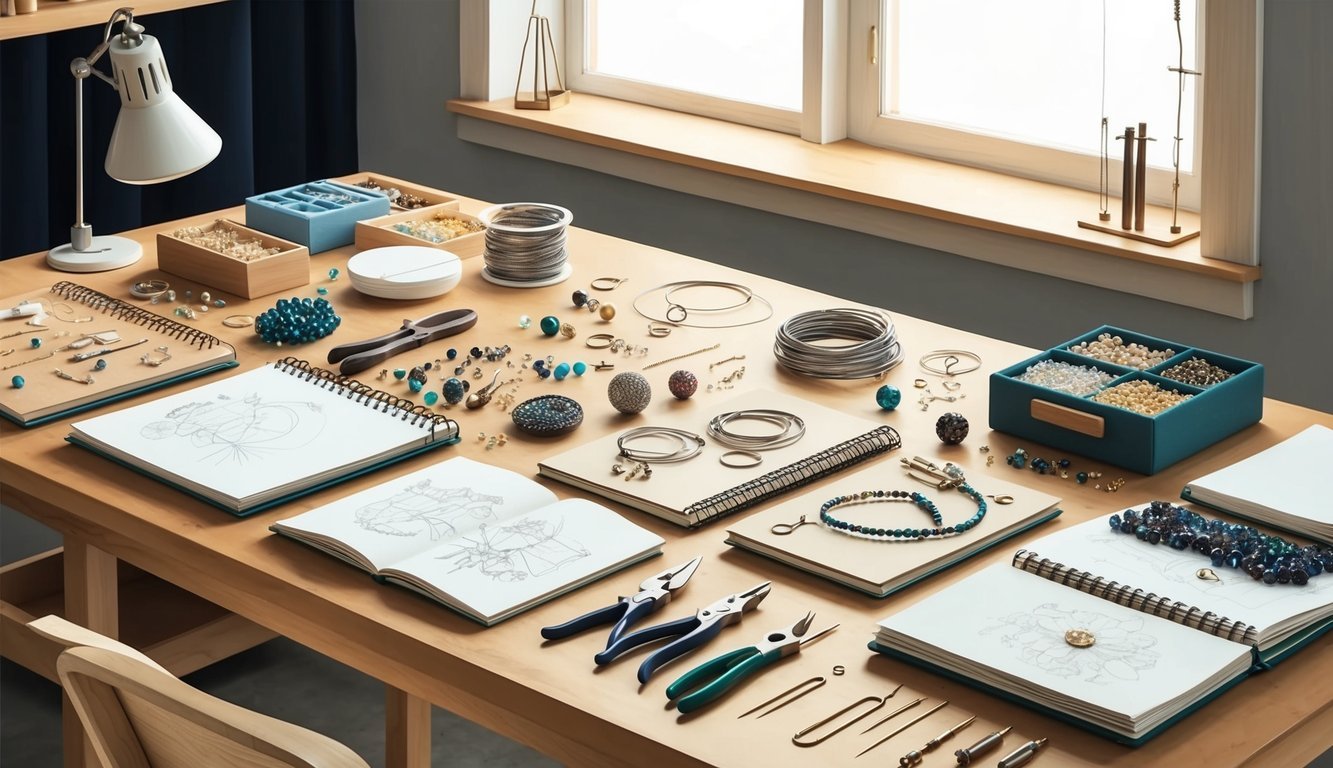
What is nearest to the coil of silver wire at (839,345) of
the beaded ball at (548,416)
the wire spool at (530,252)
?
the beaded ball at (548,416)

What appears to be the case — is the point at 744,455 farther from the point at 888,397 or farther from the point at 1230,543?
the point at 1230,543

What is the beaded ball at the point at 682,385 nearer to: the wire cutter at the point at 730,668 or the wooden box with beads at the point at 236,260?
the wire cutter at the point at 730,668

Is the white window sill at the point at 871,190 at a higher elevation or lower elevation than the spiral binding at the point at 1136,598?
higher

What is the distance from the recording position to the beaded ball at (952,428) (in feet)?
6.67

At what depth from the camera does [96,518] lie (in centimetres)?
193

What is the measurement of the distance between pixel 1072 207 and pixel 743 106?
0.95m

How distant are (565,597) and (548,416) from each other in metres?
0.43

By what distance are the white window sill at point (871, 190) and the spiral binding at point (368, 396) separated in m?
1.48

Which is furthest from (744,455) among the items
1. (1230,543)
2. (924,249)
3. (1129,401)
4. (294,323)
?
(924,249)

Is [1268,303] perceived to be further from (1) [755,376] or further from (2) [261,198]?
(2) [261,198]

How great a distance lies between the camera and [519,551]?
5.75ft

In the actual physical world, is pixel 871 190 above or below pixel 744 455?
above

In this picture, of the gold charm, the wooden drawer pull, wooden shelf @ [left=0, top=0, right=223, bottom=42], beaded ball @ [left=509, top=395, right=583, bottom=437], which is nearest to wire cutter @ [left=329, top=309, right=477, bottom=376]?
beaded ball @ [left=509, top=395, right=583, bottom=437]

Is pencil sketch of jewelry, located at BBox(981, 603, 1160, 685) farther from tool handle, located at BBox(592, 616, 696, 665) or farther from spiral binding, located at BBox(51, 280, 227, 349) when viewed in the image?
spiral binding, located at BBox(51, 280, 227, 349)
